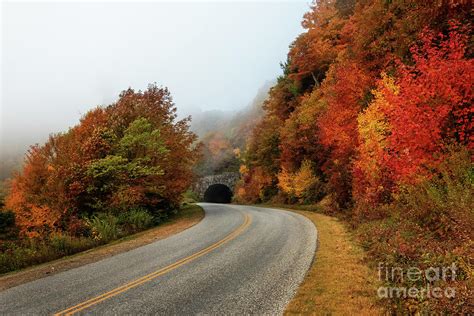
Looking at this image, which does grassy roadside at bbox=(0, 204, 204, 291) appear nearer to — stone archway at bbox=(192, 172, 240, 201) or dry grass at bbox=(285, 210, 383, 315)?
dry grass at bbox=(285, 210, 383, 315)

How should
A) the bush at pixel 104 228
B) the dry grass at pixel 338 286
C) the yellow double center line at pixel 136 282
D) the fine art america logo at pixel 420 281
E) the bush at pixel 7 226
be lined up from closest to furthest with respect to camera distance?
the fine art america logo at pixel 420 281, the dry grass at pixel 338 286, the yellow double center line at pixel 136 282, the bush at pixel 104 228, the bush at pixel 7 226

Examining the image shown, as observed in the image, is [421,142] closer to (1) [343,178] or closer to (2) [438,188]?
(2) [438,188]

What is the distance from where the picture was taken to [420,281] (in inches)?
255

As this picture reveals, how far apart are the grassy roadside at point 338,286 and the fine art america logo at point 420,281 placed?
14.7 inches

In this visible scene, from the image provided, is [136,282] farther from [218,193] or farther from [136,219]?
[218,193]

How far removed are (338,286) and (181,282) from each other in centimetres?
418

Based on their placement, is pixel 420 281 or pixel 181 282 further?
pixel 181 282

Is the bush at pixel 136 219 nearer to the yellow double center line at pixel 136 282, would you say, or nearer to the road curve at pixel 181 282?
the road curve at pixel 181 282

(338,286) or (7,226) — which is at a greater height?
(338,286)

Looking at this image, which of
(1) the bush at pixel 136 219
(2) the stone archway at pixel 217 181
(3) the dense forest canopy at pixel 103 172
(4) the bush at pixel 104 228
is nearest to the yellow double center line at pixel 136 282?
(4) the bush at pixel 104 228

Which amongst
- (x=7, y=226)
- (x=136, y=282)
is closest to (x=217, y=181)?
(x=7, y=226)

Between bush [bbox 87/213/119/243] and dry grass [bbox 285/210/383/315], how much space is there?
1094 cm

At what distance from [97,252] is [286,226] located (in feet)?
31.7

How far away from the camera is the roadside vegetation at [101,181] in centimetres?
1750
